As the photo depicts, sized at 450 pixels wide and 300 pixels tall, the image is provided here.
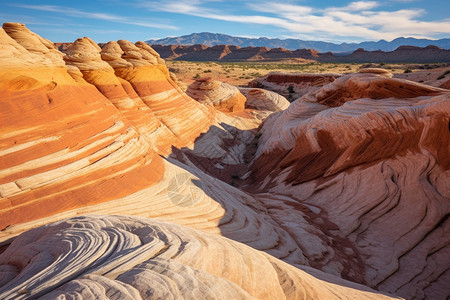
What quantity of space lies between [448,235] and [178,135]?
1171 cm

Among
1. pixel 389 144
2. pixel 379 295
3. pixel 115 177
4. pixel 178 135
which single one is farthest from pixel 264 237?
pixel 178 135

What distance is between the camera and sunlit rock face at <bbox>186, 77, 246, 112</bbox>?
23.4 metres

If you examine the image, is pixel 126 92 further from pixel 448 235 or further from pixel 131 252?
pixel 448 235

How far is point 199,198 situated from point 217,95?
17.5 metres

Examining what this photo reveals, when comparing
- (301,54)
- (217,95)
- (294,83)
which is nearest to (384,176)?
(217,95)

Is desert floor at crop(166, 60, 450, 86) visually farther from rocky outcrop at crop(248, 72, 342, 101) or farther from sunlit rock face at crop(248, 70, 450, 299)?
sunlit rock face at crop(248, 70, 450, 299)

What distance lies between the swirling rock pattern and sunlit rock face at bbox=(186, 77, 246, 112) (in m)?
19.4

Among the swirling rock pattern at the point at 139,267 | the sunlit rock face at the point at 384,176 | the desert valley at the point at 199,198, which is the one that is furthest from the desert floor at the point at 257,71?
the swirling rock pattern at the point at 139,267

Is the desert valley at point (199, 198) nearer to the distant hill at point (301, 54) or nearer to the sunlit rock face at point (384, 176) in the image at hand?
the sunlit rock face at point (384, 176)

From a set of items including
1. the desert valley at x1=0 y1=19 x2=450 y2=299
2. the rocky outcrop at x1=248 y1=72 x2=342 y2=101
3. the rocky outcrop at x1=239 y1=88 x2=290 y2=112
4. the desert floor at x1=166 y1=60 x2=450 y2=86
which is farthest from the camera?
the desert floor at x1=166 y1=60 x2=450 y2=86

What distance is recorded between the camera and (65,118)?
7.02 metres

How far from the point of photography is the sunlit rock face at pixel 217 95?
76.7 feet

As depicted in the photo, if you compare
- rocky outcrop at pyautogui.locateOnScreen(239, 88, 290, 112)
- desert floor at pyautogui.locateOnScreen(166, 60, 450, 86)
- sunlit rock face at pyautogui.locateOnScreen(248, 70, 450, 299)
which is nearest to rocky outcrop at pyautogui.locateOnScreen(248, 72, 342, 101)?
desert floor at pyautogui.locateOnScreen(166, 60, 450, 86)

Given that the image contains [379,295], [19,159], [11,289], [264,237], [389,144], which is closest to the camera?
[11,289]
